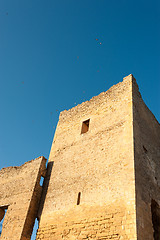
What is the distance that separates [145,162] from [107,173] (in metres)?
1.47

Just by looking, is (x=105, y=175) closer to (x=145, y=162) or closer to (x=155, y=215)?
(x=145, y=162)

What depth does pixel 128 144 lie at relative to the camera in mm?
8156

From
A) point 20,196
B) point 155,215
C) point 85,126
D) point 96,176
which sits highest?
point 85,126

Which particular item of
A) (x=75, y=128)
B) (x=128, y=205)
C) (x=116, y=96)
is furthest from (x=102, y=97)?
(x=128, y=205)

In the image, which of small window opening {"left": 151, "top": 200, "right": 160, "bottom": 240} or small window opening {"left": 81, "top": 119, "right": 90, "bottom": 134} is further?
small window opening {"left": 81, "top": 119, "right": 90, "bottom": 134}

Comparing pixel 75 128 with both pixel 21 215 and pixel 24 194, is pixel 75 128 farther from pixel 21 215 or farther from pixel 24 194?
pixel 21 215

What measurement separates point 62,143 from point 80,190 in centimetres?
301

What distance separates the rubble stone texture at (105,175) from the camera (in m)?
6.96

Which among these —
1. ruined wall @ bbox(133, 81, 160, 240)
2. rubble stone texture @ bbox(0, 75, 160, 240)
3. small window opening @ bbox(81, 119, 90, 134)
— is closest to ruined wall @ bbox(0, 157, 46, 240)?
rubble stone texture @ bbox(0, 75, 160, 240)

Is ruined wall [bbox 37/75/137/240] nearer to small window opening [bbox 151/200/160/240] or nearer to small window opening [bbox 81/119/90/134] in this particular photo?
small window opening [bbox 81/119/90/134]

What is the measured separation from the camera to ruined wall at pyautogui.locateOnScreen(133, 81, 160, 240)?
681 centimetres

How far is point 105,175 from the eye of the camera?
26.4 ft

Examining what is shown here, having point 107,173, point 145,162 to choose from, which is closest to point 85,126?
point 107,173

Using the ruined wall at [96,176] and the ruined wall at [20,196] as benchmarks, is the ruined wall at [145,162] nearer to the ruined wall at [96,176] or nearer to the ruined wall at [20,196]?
the ruined wall at [96,176]
